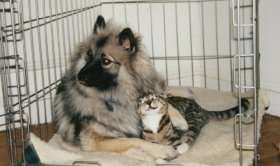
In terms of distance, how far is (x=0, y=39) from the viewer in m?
1.82

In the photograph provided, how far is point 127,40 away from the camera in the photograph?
1996mm

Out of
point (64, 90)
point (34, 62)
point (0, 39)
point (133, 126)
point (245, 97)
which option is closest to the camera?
point (0, 39)

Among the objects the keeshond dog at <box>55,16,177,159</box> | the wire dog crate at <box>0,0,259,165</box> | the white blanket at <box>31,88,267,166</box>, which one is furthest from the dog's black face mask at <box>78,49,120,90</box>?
the wire dog crate at <box>0,0,259,165</box>

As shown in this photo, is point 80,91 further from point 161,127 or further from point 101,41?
point 161,127

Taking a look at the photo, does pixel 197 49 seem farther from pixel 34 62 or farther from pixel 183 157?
pixel 183 157

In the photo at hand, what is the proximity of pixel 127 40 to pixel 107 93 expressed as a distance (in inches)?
9.7

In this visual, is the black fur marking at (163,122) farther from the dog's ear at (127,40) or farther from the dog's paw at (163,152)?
the dog's ear at (127,40)

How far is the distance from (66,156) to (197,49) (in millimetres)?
1430

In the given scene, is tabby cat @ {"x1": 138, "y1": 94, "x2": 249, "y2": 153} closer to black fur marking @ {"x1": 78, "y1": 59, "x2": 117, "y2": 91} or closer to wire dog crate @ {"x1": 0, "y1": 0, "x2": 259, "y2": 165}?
black fur marking @ {"x1": 78, "y1": 59, "x2": 117, "y2": 91}

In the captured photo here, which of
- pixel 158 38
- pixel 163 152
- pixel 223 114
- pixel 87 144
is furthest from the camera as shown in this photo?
pixel 158 38

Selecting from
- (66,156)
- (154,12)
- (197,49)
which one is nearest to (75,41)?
(154,12)

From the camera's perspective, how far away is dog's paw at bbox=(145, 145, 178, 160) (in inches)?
72.1

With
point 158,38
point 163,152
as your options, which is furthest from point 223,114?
point 158,38

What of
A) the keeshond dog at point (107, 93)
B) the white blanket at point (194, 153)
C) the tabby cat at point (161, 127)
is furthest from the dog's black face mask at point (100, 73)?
the white blanket at point (194, 153)
